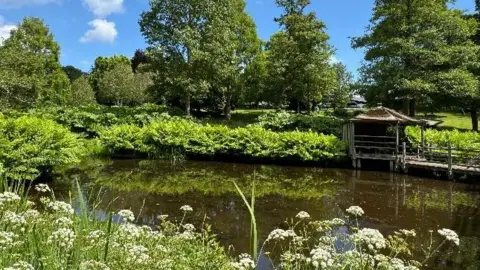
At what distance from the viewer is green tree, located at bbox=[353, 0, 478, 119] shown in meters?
19.3

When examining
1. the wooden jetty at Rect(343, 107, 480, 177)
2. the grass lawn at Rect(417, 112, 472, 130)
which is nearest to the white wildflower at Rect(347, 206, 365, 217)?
the wooden jetty at Rect(343, 107, 480, 177)

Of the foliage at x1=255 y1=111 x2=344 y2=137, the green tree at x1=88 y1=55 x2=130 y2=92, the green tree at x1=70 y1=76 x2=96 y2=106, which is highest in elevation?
the green tree at x1=88 y1=55 x2=130 y2=92

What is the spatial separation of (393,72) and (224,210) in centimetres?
1371

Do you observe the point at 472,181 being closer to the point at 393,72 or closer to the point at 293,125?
the point at 393,72

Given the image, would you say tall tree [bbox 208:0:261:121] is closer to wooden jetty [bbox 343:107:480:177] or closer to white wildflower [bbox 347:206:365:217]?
wooden jetty [bbox 343:107:480:177]

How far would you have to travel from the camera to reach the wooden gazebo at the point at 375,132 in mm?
16250

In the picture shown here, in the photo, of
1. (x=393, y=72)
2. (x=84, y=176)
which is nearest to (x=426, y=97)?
(x=393, y=72)

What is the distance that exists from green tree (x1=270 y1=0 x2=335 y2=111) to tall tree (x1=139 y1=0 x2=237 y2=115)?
3748mm

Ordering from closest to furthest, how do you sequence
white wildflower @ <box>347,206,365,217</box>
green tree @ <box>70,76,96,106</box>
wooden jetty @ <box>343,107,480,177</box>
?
white wildflower @ <box>347,206,365,217</box>
wooden jetty @ <box>343,107,480,177</box>
green tree @ <box>70,76,96,106</box>

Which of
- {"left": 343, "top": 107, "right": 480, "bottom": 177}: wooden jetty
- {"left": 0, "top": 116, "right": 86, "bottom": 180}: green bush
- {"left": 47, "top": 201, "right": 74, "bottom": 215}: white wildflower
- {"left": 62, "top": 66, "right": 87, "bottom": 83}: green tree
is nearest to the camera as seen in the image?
{"left": 47, "top": 201, "right": 74, "bottom": 215}: white wildflower

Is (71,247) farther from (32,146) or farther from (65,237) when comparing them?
(32,146)

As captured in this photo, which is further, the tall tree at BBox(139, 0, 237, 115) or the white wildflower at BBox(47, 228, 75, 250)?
the tall tree at BBox(139, 0, 237, 115)

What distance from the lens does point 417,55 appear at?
1984 centimetres

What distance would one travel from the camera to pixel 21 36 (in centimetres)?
3112
